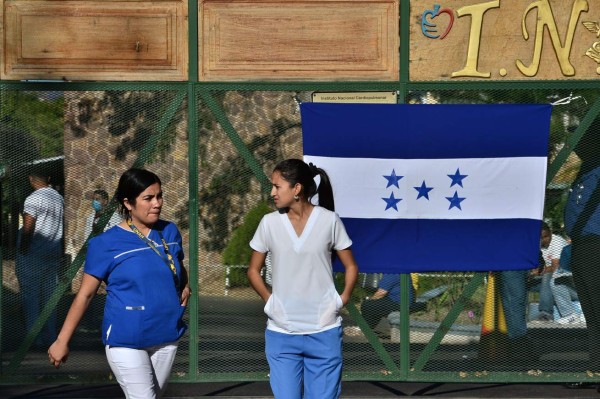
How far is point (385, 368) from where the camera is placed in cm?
1052

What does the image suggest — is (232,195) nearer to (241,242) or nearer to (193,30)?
(241,242)

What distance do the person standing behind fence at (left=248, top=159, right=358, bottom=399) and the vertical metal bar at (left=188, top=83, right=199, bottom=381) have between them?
2906 millimetres

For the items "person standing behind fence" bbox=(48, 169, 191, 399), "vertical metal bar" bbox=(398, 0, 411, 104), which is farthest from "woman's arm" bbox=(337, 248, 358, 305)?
"vertical metal bar" bbox=(398, 0, 411, 104)

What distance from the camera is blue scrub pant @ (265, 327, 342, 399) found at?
7.40 m

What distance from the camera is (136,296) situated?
705cm

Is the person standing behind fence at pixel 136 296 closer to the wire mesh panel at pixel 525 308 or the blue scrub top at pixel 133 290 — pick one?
the blue scrub top at pixel 133 290

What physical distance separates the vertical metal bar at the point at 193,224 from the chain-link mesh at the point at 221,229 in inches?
0.5

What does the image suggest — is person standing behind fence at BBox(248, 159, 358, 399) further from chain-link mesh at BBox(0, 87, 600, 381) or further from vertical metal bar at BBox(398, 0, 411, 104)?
vertical metal bar at BBox(398, 0, 411, 104)

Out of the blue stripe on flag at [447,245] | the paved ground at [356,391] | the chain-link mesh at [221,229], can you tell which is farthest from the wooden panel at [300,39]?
the paved ground at [356,391]

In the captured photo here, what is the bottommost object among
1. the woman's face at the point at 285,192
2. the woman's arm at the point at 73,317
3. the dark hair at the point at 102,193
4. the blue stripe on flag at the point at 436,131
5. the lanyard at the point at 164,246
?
the woman's arm at the point at 73,317

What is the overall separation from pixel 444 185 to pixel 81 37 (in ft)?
10.3

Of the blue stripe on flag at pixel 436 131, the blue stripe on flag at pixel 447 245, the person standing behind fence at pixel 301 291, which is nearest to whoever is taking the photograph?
the person standing behind fence at pixel 301 291

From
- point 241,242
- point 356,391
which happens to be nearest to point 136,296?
point 241,242

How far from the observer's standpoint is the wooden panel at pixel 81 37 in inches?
406
